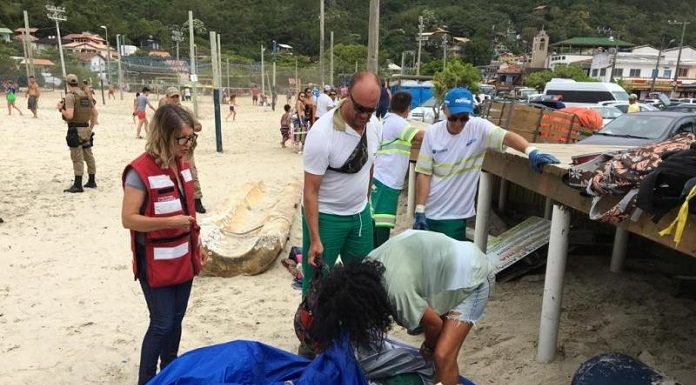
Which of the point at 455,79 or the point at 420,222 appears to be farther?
the point at 455,79

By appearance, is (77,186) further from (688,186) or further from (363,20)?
(363,20)

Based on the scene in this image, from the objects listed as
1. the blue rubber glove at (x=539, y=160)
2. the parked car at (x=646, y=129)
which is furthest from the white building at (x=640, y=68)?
the blue rubber glove at (x=539, y=160)

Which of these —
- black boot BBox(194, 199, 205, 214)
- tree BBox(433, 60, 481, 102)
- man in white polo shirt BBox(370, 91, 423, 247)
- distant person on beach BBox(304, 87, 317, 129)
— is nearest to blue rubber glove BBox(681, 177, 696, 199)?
man in white polo shirt BBox(370, 91, 423, 247)

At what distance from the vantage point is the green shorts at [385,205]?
15.0ft

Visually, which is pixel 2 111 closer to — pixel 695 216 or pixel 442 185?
pixel 442 185

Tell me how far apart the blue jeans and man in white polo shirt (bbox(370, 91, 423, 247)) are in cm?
215

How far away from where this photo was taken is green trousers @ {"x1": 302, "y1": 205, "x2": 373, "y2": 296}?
3.13 meters

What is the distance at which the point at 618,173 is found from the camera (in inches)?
92.5

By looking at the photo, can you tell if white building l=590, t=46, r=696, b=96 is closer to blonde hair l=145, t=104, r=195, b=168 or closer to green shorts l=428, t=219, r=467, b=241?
green shorts l=428, t=219, r=467, b=241

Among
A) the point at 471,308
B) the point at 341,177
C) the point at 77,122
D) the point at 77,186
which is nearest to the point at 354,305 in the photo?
the point at 471,308

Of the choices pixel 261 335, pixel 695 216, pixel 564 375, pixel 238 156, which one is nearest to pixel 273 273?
pixel 261 335

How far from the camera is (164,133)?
8.36ft

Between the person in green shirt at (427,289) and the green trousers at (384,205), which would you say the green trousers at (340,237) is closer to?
the person in green shirt at (427,289)

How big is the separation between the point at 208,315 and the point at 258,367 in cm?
193
